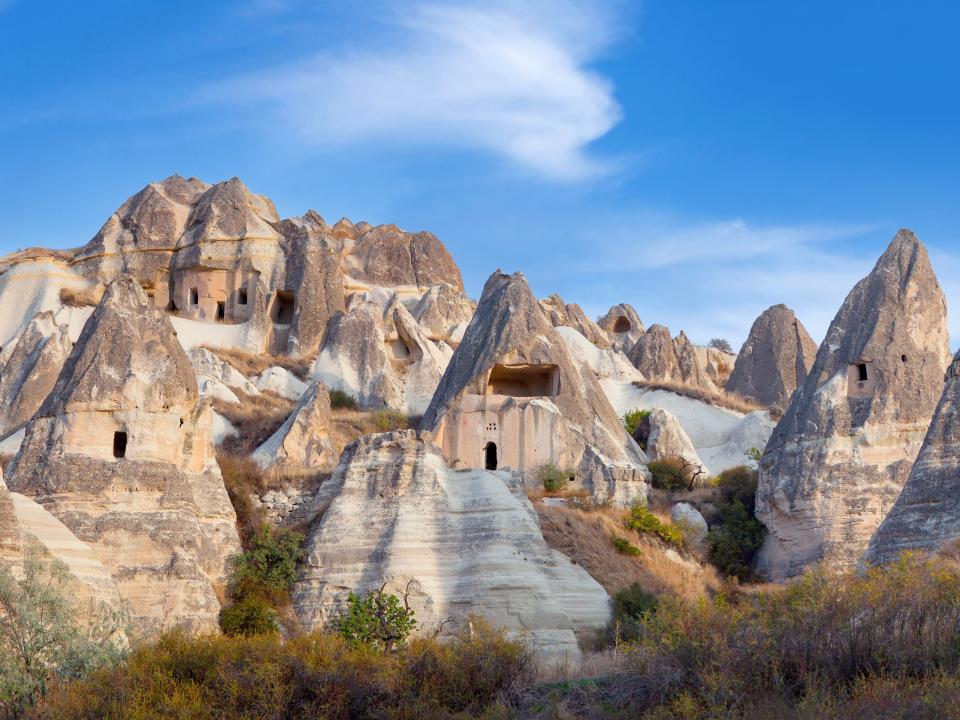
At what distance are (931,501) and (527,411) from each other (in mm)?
11062

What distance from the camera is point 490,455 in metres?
30.7

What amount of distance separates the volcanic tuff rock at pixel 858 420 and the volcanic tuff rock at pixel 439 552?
664 centimetres

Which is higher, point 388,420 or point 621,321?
point 621,321

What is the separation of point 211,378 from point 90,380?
51.5 ft

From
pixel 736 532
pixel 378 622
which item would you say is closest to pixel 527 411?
pixel 736 532

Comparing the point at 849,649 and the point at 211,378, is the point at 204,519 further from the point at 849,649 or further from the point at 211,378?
the point at 211,378

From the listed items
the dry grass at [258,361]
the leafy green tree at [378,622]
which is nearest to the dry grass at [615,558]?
the leafy green tree at [378,622]

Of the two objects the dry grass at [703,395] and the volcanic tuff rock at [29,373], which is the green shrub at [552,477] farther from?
the dry grass at [703,395]

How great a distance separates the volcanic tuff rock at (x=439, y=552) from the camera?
69.4 ft

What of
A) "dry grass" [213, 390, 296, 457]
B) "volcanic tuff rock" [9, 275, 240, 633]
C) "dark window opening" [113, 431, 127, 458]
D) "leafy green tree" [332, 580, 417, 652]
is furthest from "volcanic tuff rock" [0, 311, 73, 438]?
"leafy green tree" [332, 580, 417, 652]

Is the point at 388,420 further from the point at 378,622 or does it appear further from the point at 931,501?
the point at 931,501

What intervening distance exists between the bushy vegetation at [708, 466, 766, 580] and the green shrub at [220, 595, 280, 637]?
9530 millimetres

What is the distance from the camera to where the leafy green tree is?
62.3 feet

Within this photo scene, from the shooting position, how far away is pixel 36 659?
1588cm
